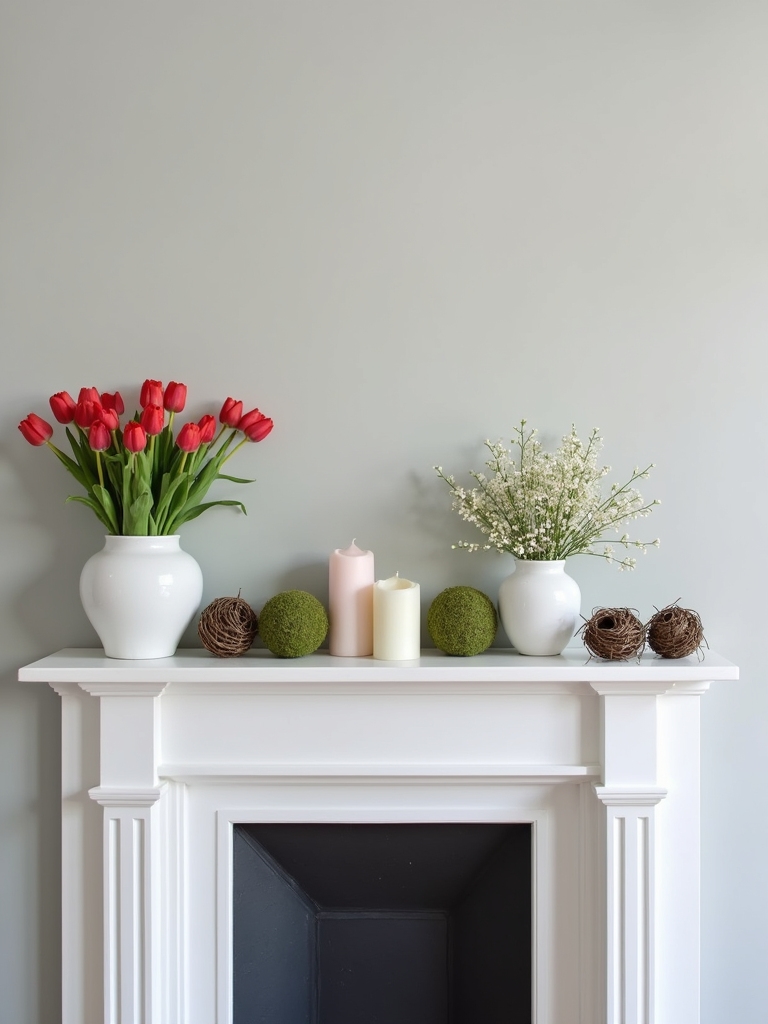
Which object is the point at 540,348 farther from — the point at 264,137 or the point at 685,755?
the point at 685,755

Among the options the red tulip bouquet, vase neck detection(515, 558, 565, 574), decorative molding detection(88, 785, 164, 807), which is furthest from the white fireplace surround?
the red tulip bouquet

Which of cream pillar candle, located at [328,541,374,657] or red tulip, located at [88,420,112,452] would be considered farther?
cream pillar candle, located at [328,541,374,657]

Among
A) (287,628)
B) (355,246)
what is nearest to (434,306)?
(355,246)

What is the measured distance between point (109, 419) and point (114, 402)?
14 centimetres

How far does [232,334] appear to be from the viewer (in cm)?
150

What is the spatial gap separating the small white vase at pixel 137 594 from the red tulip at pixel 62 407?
0.22 meters

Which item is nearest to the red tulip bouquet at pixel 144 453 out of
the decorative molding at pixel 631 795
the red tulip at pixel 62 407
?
the red tulip at pixel 62 407

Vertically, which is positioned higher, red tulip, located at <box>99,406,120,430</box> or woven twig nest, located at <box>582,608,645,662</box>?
red tulip, located at <box>99,406,120,430</box>

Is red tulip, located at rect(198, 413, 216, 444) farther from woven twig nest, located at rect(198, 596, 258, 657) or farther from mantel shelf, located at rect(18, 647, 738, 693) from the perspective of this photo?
mantel shelf, located at rect(18, 647, 738, 693)

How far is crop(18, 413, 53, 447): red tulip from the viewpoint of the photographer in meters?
1.38

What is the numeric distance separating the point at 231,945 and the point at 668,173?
5.29 feet

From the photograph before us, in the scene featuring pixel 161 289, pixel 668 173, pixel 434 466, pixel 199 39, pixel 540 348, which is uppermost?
pixel 199 39

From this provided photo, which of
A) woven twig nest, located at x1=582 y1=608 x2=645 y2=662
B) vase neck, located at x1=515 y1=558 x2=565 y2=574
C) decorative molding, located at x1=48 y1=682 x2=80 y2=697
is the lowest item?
decorative molding, located at x1=48 y1=682 x2=80 y2=697

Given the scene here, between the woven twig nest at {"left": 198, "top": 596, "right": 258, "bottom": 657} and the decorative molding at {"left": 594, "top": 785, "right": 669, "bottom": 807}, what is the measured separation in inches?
25.7
